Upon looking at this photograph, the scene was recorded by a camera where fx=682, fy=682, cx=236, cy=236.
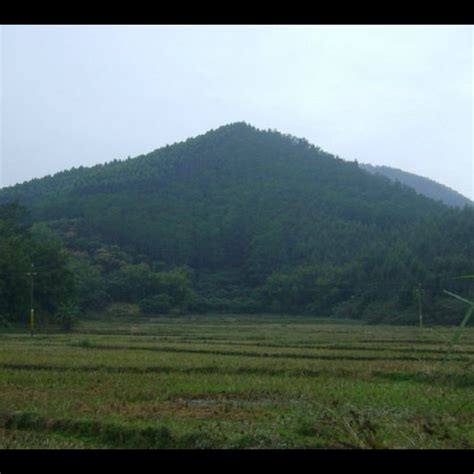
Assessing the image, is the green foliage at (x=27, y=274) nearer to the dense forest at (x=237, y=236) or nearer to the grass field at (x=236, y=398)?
the dense forest at (x=237, y=236)

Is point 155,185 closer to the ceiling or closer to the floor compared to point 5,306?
closer to the ceiling

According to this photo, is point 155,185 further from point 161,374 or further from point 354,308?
point 161,374

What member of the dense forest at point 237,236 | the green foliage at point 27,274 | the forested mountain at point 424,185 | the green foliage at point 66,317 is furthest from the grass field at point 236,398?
the forested mountain at point 424,185

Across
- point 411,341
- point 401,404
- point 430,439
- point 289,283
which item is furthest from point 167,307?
point 430,439

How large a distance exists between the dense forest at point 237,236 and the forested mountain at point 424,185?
59.6 meters

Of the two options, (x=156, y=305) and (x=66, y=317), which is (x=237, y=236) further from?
(x=66, y=317)

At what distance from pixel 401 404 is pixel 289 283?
2060 inches

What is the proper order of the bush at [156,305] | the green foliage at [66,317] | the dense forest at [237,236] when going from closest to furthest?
the green foliage at [66,317]
the dense forest at [237,236]
the bush at [156,305]

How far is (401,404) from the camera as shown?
425 inches

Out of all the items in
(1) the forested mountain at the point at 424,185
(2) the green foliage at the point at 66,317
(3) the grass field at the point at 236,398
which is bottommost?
(2) the green foliage at the point at 66,317

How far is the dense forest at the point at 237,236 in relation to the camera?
49.8 metres
